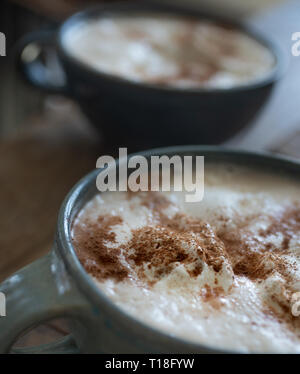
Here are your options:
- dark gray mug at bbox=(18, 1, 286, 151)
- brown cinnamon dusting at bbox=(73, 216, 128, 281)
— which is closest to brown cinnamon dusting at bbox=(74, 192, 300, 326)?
brown cinnamon dusting at bbox=(73, 216, 128, 281)

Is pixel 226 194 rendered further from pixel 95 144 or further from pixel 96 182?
pixel 95 144

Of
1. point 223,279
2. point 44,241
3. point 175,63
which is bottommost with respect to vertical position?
point 44,241

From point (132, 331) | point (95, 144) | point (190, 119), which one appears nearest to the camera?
point (132, 331)

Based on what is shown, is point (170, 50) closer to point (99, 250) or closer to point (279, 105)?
point (279, 105)

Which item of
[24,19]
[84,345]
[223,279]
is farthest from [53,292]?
[24,19]

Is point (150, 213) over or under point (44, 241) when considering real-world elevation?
over

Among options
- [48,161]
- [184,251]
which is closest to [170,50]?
[48,161]

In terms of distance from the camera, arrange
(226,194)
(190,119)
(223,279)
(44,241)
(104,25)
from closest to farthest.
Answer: (223,279)
(226,194)
(44,241)
(190,119)
(104,25)

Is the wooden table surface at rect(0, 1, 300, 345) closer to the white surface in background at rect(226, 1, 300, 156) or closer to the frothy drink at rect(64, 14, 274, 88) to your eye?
the white surface in background at rect(226, 1, 300, 156)
